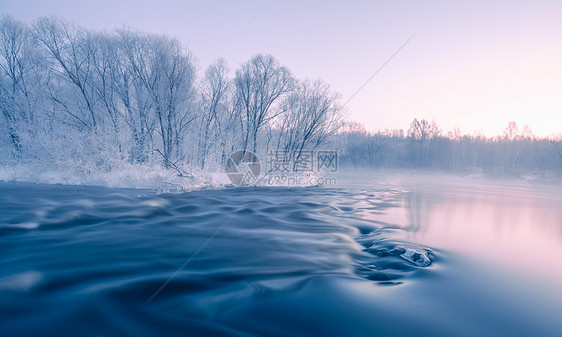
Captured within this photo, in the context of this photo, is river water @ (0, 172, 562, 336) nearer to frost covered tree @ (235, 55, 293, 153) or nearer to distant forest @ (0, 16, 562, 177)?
distant forest @ (0, 16, 562, 177)

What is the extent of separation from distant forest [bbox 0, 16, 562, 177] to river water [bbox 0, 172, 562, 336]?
11.8 m

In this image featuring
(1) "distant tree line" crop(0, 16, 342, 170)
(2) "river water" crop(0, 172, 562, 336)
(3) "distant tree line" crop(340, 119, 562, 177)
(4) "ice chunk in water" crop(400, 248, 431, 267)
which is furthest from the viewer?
(3) "distant tree line" crop(340, 119, 562, 177)

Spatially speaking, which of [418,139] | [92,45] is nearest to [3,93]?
[92,45]

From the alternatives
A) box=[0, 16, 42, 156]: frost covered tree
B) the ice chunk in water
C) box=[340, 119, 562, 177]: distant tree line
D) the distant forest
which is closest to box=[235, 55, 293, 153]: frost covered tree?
the distant forest

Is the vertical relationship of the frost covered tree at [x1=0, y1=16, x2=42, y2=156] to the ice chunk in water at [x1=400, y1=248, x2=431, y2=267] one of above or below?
above

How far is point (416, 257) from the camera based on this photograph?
5.08 m

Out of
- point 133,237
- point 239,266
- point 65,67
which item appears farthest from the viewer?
point 65,67

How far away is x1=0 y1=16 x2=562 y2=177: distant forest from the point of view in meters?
17.8

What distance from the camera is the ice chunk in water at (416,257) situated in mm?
4934

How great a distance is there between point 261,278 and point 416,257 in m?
3.20

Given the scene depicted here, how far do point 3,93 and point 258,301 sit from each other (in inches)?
1089

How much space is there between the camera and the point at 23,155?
18.2m

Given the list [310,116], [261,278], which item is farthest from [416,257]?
[310,116]

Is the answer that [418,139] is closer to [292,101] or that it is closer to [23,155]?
[292,101]
